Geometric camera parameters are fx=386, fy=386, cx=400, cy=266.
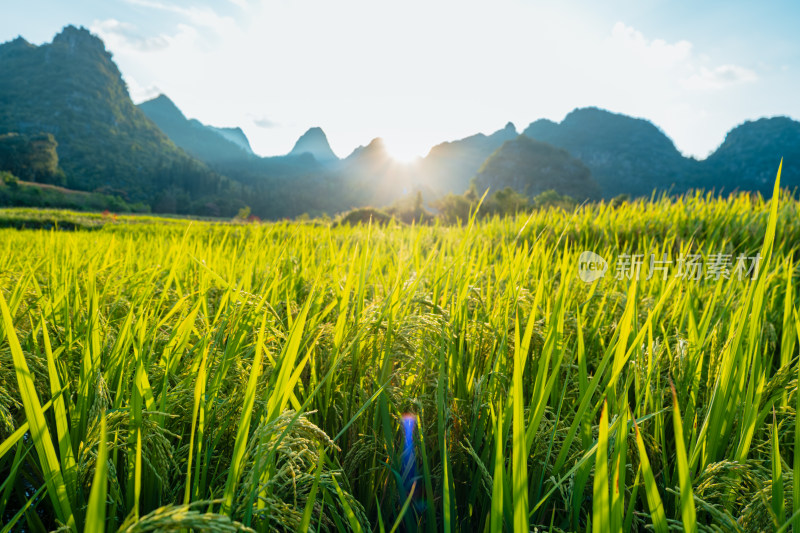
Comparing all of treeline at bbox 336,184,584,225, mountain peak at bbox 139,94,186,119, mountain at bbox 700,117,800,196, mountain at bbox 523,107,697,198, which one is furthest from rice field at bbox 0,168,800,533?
mountain peak at bbox 139,94,186,119

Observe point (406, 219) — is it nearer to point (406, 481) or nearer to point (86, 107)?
point (406, 481)

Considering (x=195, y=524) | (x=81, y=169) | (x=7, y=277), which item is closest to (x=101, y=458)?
(x=195, y=524)

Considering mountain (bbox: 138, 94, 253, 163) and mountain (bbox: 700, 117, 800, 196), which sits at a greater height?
mountain (bbox: 138, 94, 253, 163)

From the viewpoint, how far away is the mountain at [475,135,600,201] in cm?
8812

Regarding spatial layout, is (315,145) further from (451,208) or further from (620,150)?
(451,208)

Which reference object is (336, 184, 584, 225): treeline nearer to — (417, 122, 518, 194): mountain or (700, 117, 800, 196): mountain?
(700, 117, 800, 196): mountain

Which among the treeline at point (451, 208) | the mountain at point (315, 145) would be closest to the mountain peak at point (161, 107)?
the mountain at point (315, 145)

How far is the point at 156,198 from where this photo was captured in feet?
201

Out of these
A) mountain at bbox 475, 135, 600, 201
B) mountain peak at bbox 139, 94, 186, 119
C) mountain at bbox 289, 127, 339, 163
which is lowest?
mountain at bbox 475, 135, 600, 201

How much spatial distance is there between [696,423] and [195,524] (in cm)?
97

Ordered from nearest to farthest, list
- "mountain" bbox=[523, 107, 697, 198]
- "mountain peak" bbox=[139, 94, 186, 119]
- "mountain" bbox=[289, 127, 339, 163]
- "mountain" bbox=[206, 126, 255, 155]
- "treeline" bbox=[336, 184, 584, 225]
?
"treeline" bbox=[336, 184, 584, 225] → "mountain" bbox=[523, 107, 697, 198] → "mountain peak" bbox=[139, 94, 186, 119] → "mountain" bbox=[289, 127, 339, 163] → "mountain" bbox=[206, 126, 255, 155]

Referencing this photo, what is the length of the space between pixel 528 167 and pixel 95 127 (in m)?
92.1

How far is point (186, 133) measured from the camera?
15025cm

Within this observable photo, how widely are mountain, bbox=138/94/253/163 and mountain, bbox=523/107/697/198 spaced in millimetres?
114417
